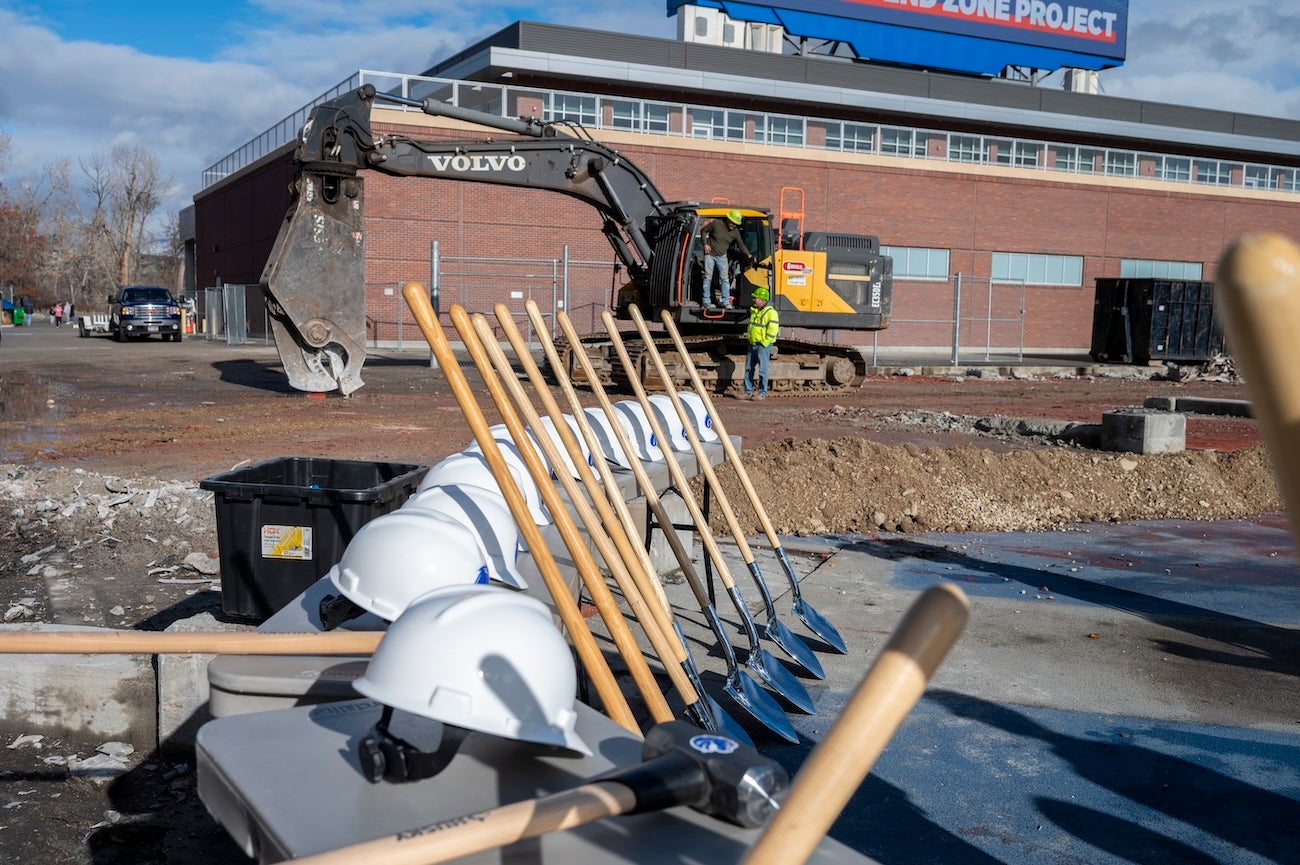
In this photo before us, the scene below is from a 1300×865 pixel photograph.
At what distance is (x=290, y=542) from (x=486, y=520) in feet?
4.53

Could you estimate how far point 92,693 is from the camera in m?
4.33

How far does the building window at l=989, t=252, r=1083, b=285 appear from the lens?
4194 cm

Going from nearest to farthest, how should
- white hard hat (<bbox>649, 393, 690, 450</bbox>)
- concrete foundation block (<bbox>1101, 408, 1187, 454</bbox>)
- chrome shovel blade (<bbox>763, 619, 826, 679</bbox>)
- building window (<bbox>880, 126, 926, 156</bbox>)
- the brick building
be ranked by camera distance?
chrome shovel blade (<bbox>763, 619, 826, 679</bbox>)
white hard hat (<bbox>649, 393, 690, 450</bbox>)
concrete foundation block (<bbox>1101, 408, 1187, 454</bbox>)
the brick building
building window (<bbox>880, 126, 926, 156</bbox>)

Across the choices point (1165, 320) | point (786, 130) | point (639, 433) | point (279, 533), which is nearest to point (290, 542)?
point (279, 533)

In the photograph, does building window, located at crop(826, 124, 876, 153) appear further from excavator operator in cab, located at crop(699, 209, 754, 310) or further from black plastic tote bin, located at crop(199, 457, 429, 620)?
black plastic tote bin, located at crop(199, 457, 429, 620)

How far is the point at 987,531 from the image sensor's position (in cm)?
880

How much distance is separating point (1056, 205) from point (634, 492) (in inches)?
1576

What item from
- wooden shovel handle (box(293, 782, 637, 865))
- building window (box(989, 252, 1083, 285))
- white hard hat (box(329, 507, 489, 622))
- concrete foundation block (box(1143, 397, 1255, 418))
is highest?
building window (box(989, 252, 1083, 285))

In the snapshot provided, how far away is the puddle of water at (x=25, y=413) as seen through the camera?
40.9 ft

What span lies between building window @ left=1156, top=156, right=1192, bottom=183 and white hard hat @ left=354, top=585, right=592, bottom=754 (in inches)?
2022

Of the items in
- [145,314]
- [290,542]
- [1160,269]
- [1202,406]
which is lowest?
[1202,406]

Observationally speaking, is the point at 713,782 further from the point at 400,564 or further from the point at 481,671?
the point at 400,564

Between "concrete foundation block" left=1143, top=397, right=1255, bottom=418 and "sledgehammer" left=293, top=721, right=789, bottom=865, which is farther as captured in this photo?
"concrete foundation block" left=1143, top=397, right=1255, bottom=418

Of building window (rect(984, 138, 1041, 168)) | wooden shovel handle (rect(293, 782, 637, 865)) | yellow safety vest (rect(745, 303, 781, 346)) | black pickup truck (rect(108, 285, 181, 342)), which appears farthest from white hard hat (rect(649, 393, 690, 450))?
building window (rect(984, 138, 1041, 168))
